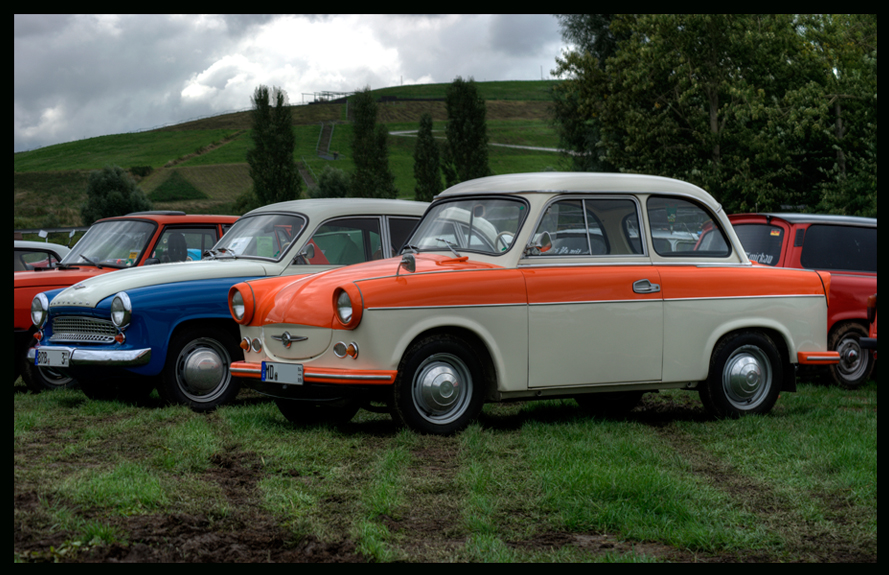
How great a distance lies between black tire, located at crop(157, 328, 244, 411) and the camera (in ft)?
25.1

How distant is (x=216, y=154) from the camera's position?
96.2 metres

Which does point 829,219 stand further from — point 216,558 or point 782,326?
point 216,558

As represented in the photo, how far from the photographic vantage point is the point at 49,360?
25.1 feet

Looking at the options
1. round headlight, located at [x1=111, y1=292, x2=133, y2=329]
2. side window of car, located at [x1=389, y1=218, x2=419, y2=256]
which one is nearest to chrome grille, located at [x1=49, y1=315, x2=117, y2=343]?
round headlight, located at [x1=111, y1=292, x2=133, y2=329]

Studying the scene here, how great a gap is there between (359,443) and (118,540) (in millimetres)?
2456

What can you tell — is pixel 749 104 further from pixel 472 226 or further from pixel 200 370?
pixel 200 370

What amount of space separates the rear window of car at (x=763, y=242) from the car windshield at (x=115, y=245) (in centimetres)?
672

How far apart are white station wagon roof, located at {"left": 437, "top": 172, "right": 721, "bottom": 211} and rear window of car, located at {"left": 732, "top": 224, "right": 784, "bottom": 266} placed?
2.81m

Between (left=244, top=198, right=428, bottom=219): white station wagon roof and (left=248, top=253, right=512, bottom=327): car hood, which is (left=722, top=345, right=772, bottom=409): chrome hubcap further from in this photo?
(left=244, top=198, right=428, bottom=219): white station wagon roof

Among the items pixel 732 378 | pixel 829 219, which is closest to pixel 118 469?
pixel 732 378

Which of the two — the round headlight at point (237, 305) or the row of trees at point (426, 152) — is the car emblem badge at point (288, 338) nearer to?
the round headlight at point (237, 305)

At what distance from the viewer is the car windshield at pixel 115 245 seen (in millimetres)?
9562

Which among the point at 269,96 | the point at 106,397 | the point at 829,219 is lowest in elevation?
the point at 106,397

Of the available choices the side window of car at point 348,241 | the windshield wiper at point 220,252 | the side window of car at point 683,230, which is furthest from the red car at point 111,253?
the side window of car at point 683,230
